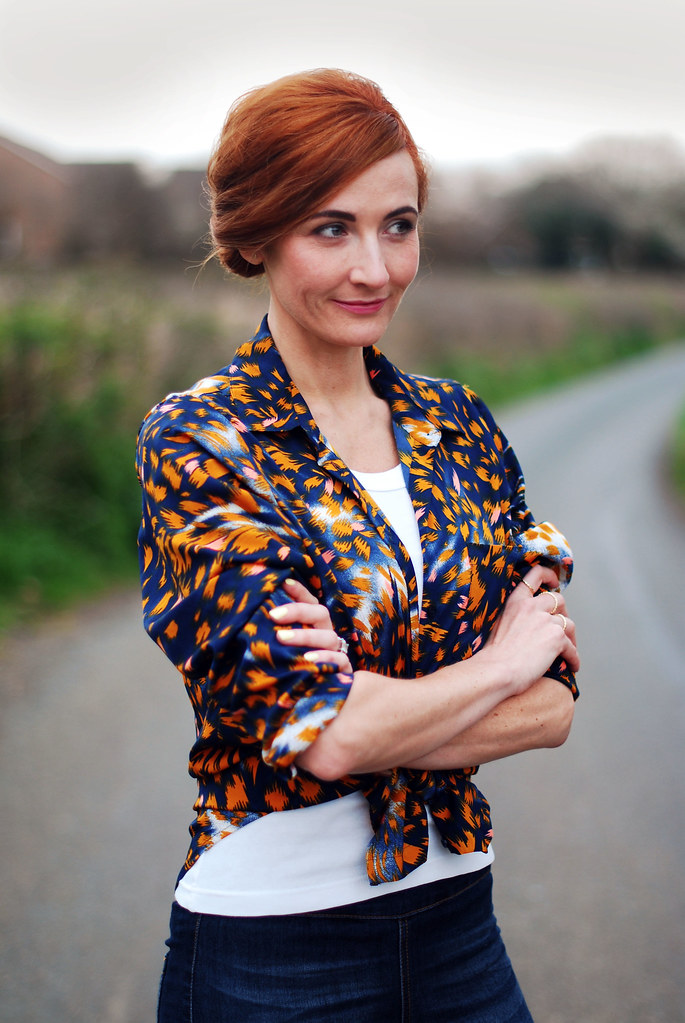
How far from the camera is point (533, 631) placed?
1.78 meters

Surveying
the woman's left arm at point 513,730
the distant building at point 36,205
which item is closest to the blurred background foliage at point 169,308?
the distant building at point 36,205

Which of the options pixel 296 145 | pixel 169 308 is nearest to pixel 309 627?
pixel 296 145

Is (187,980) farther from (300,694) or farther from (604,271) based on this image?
(604,271)

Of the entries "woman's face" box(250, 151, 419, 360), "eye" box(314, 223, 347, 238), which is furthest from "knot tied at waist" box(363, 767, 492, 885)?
"eye" box(314, 223, 347, 238)

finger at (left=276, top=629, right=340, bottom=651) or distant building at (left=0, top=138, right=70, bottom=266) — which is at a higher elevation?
distant building at (left=0, top=138, right=70, bottom=266)

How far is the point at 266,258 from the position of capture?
179cm

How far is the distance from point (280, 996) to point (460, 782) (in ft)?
1.48

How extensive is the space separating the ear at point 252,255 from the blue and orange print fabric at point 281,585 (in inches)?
5.0

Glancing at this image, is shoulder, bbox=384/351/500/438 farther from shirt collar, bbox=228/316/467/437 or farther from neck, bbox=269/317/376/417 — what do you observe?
neck, bbox=269/317/376/417

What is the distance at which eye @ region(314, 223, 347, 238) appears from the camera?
66.4 inches

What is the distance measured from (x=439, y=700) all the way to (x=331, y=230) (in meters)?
0.80

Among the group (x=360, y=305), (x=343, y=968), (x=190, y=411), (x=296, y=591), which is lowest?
(x=343, y=968)

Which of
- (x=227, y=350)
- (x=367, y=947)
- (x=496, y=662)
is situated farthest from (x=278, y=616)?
(x=227, y=350)

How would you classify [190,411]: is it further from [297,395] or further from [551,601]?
[551,601]
